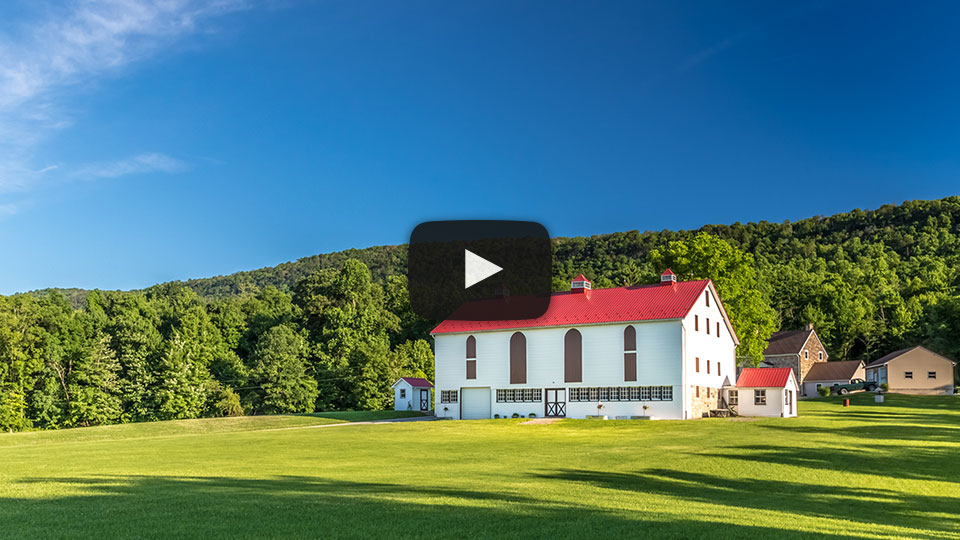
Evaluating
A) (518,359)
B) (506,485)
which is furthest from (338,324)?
(506,485)

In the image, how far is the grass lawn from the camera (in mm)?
11219

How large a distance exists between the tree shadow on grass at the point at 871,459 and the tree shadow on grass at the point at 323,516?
32.2ft

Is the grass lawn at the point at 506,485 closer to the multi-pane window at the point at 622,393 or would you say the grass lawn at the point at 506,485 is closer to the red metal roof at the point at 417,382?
the multi-pane window at the point at 622,393

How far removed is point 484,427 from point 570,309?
12051mm

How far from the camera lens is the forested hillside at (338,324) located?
60844 mm

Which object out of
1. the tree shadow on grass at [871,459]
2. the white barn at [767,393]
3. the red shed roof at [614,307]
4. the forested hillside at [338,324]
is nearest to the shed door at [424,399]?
the forested hillside at [338,324]

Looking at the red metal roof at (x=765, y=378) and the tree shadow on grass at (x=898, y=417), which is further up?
the red metal roof at (x=765, y=378)

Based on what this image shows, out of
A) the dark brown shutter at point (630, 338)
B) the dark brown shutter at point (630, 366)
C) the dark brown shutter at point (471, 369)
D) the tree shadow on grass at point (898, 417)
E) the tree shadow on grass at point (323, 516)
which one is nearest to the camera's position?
the tree shadow on grass at point (323, 516)

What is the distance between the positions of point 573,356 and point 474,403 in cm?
784

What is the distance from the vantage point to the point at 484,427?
40.4m

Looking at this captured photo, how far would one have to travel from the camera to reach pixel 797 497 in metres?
15.7

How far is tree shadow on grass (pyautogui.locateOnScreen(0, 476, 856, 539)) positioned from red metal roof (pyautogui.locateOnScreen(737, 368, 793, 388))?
35.3m
